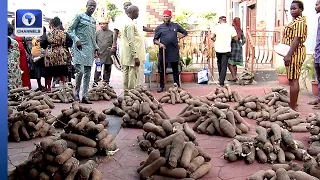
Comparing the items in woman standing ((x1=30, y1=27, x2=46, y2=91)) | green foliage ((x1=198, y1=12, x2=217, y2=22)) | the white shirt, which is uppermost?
green foliage ((x1=198, y1=12, x2=217, y2=22))

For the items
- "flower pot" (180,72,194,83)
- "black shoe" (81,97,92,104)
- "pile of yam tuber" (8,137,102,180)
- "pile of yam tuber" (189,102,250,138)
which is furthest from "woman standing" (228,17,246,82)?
"pile of yam tuber" (8,137,102,180)

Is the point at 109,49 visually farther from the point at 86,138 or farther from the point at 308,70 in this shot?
the point at 86,138

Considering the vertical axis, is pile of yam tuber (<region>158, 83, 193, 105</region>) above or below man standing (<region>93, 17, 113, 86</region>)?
below

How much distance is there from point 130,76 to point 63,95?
63.7 inches

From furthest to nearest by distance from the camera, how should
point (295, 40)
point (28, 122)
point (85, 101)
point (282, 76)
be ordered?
point (282, 76), point (85, 101), point (295, 40), point (28, 122)

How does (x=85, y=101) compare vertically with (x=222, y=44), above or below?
below

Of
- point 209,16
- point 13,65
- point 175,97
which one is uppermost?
point 209,16

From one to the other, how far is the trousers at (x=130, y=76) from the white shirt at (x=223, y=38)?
3.24m

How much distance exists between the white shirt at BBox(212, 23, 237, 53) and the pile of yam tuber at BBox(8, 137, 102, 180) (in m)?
8.03

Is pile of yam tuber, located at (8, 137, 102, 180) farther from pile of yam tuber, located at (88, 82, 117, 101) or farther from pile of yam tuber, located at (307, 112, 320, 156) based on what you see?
pile of yam tuber, located at (88, 82, 117, 101)

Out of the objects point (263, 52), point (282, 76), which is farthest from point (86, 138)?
point (263, 52)

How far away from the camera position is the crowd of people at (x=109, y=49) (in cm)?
738

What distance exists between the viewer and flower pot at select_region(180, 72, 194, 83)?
13.2m

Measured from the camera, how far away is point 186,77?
13.2 meters
